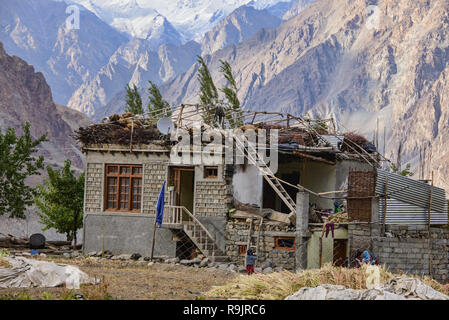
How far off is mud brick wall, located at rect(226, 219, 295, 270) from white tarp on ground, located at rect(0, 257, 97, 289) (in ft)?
28.3

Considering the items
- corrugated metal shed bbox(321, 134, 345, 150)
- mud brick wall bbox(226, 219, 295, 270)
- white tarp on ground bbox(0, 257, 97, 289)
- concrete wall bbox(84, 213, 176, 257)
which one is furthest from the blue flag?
corrugated metal shed bbox(321, 134, 345, 150)

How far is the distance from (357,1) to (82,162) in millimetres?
95997

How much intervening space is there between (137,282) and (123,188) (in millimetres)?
9015

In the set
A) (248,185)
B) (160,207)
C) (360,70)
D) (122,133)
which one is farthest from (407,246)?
(360,70)

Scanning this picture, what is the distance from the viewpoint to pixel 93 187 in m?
25.0

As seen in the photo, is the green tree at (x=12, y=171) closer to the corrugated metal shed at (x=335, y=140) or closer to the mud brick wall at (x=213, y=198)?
the mud brick wall at (x=213, y=198)

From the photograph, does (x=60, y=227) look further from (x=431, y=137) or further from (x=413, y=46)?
(x=413, y=46)

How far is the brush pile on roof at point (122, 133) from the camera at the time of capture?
24.5 m

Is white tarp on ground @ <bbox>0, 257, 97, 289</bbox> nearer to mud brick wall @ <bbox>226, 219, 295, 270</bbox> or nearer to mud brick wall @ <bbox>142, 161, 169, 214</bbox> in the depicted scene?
mud brick wall @ <bbox>226, 219, 295, 270</bbox>

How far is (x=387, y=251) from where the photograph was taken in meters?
20.5

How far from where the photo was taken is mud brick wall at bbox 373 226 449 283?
67.1 feet

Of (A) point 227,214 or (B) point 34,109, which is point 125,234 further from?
(B) point 34,109
